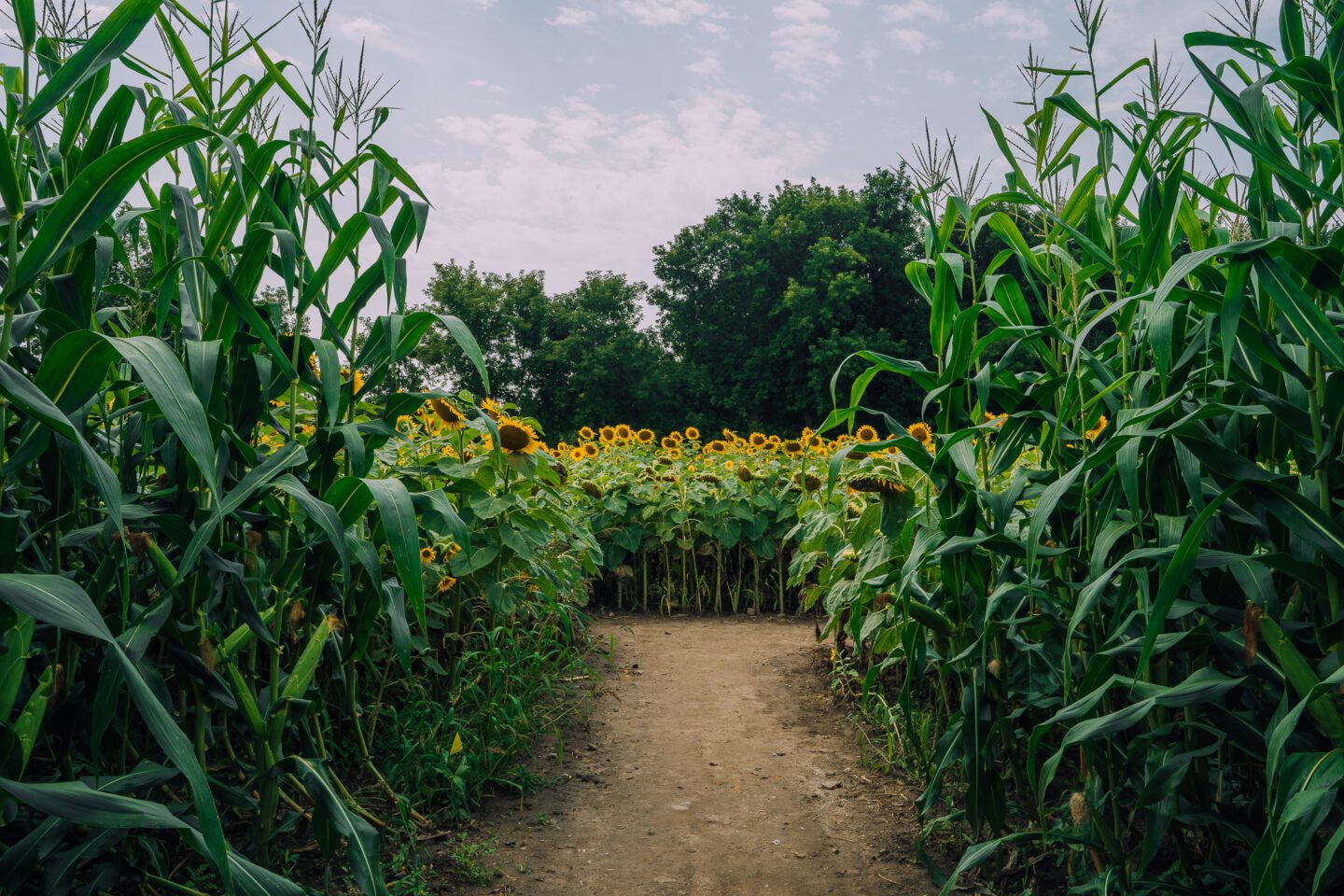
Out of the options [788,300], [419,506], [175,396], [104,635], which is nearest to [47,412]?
[175,396]

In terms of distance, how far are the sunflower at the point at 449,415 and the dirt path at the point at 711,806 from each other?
4.56ft

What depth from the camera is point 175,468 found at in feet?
5.92

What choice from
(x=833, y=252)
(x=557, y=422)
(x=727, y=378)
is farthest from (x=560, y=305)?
(x=833, y=252)

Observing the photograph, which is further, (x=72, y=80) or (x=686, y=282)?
(x=686, y=282)

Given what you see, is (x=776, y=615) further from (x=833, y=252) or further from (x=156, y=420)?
(x=833, y=252)

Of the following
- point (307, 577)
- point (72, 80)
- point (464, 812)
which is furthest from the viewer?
point (464, 812)

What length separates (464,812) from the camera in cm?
270

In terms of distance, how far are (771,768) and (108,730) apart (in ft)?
7.60

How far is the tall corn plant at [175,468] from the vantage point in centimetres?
131

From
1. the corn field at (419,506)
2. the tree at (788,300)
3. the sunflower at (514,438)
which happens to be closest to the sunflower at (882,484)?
the corn field at (419,506)

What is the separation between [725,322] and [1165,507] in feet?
84.3

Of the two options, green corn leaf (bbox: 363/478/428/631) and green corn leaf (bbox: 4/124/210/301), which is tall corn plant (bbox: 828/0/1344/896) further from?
green corn leaf (bbox: 4/124/210/301)

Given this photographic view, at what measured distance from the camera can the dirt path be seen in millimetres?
2496

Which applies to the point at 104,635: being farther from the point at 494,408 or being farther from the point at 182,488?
the point at 494,408
